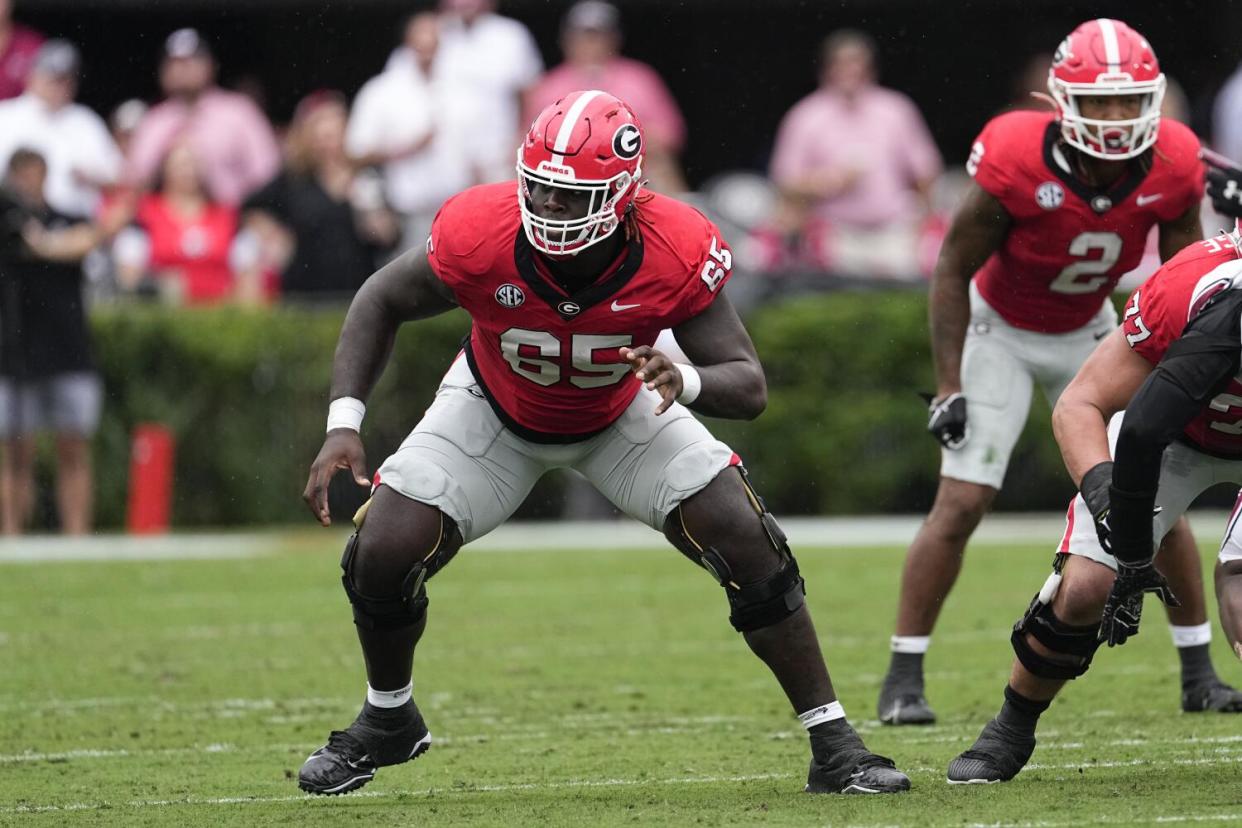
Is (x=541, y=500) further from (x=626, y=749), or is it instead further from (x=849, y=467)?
(x=626, y=749)

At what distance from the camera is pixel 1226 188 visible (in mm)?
6379

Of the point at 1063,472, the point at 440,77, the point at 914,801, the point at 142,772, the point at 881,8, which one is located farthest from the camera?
the point at 881,8

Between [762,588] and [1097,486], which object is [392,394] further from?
[1097,486]

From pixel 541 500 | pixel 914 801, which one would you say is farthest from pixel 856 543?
pixel 914 801

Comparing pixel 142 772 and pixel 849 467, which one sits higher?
pixel 142 772

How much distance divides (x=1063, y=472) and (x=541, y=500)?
3.15 meters

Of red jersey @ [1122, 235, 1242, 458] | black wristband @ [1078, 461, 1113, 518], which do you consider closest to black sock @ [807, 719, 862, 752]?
black wristband @ [1078, 461, 1113, 518]

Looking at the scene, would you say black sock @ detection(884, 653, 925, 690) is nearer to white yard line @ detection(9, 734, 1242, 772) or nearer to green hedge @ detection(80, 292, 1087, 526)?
white yard line @ detection(9, 734, 1242, 772)

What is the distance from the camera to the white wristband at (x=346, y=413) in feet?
18.7

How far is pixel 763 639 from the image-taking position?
220 inches

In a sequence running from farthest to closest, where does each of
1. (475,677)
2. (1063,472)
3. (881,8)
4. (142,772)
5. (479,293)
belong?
1. (881,8)
2. (1063,472)
3. (475,677)
4. (142,772)
5. (479,293)

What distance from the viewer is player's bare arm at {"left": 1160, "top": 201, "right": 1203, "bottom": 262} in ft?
22.6

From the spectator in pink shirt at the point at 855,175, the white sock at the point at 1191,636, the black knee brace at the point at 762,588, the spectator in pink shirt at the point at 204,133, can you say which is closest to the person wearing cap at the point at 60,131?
the spectator in pink shirt at the point at 204,133

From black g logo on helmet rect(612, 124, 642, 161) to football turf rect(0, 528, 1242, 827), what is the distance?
1.61 metres
